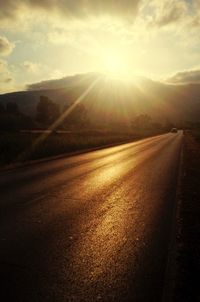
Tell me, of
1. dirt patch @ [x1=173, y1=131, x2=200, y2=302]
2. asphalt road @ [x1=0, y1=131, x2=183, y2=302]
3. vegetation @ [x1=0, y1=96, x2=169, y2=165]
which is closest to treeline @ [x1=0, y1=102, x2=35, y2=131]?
vegetation @ [x1=0, y1=96, x2=169, y2=165]

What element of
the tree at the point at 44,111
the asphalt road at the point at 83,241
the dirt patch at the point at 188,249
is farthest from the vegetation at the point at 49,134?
the dirt patch at the point at 188,249

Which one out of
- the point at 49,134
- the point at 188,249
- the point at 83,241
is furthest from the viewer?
the point at 49,134

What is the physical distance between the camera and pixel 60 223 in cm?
706

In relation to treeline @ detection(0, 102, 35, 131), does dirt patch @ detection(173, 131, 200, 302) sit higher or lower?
lower

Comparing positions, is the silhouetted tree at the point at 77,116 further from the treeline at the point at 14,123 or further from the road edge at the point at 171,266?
the road edge at the point at 171,266

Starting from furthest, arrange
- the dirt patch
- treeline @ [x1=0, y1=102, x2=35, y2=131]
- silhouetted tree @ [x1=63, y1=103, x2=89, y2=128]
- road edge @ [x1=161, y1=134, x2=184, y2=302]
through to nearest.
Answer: silhouetted tree @ [x1=63, y1=103, x2=89, y2=128], treeline @ [x1=0, y1=102, x2=35, y2=131], the dirt patch, road edge @ [x1=161, y1=134, x2=184, y2=302]

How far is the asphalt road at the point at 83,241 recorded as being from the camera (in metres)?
4.24

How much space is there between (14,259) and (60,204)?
3769 millimetres

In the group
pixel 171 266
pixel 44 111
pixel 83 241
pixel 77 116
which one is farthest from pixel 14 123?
→ pixel 171 266

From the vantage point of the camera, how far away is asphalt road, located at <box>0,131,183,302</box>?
13.9 ft

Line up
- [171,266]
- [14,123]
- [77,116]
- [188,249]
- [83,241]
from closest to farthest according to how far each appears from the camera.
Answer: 1. [171,266]
2. [188,249]
3. [83,241]
4. [14,123]
5. [77,116]

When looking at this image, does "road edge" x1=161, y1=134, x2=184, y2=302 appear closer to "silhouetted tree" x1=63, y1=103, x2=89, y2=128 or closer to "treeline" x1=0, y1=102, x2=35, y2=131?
"treeline" x1=0, y1=102, x2=35, y2=131

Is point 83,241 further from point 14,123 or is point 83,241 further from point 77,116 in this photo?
point 77,116

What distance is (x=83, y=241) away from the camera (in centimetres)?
604
